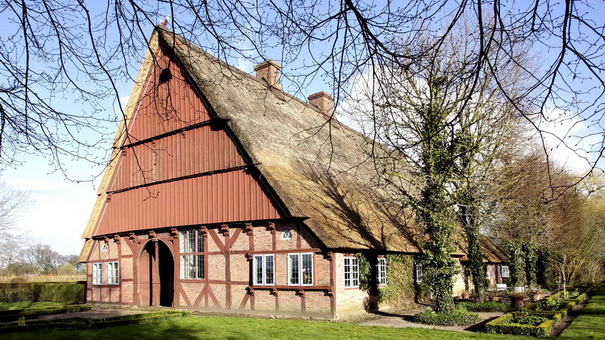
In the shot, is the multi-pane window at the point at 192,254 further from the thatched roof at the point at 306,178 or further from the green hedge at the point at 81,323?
the thatched roof at the point at 306,178

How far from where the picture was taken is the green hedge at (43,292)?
30.5 meters

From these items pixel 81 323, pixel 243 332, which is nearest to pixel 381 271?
pixel 243 332

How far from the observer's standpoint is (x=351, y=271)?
705 inches

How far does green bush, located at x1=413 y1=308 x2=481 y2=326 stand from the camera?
15648mm

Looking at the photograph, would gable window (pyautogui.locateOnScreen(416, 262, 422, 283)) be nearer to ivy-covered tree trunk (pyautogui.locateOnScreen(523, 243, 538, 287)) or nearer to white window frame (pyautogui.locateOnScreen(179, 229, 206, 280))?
white window frame (pyautogui.locateOnScreen(179, 229, 206, 280))

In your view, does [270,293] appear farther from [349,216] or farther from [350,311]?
[349,216]

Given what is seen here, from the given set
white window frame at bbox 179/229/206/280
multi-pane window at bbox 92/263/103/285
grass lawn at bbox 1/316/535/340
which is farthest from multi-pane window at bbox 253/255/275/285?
multi-pane window at bbox 92/263/103/285

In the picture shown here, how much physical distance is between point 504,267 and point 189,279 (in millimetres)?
26978


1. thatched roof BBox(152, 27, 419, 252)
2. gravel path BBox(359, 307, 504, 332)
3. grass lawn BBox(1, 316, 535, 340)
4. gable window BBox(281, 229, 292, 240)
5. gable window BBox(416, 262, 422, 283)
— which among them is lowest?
gravel path BBox(359, 307, 504, 332)

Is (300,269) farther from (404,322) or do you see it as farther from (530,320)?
(530,320)

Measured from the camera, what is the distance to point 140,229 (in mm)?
23312

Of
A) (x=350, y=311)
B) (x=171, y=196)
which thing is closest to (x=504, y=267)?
(x=350, y=311)

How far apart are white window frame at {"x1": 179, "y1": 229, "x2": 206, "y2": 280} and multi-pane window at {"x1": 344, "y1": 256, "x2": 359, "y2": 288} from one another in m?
6.26

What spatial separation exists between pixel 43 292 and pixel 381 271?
2352cm
